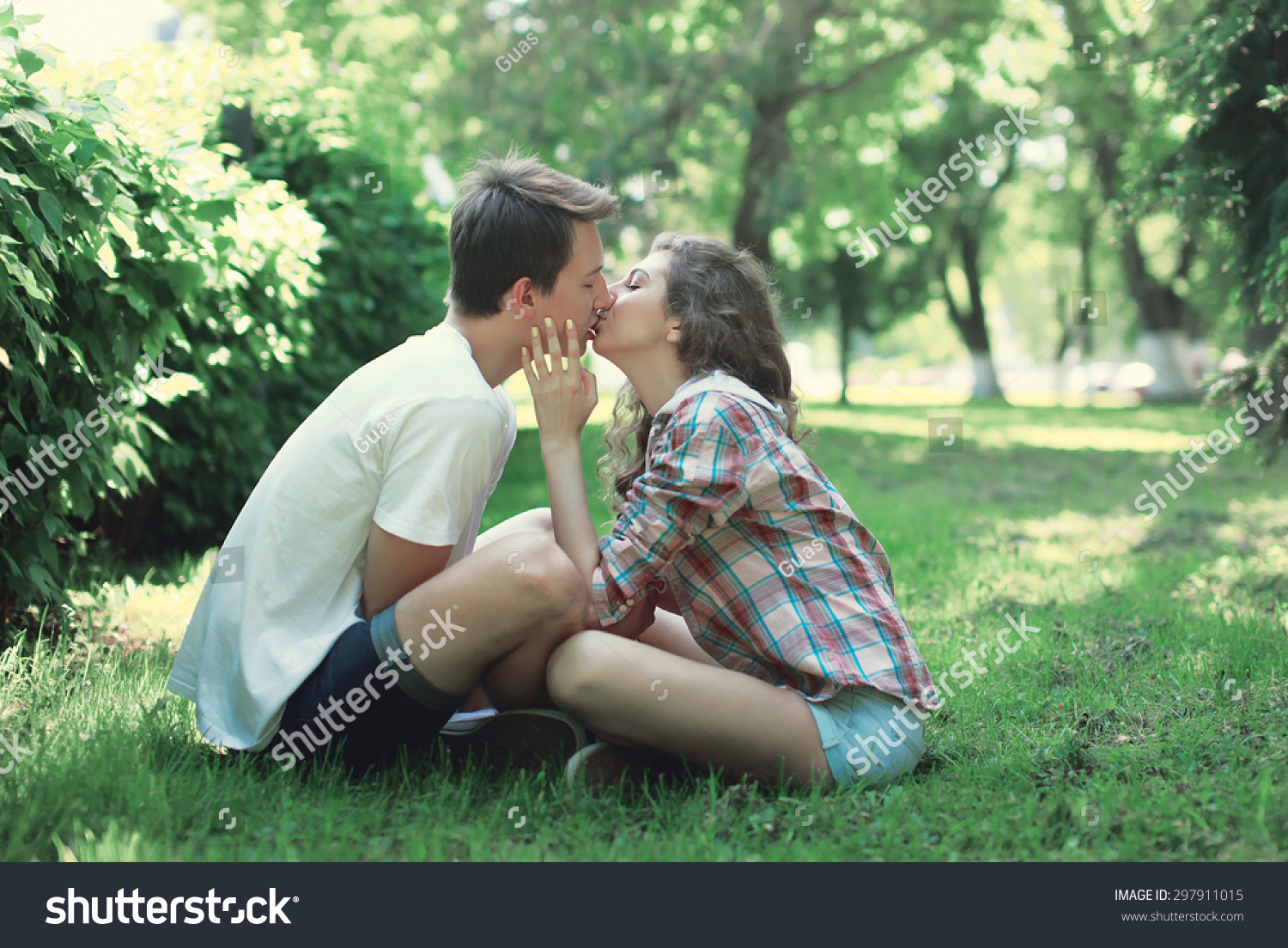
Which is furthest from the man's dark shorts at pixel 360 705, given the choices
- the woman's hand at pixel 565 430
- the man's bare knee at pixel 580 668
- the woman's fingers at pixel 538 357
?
the woman's fingers at pixel 538 357

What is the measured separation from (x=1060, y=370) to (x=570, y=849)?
3296 centimetres

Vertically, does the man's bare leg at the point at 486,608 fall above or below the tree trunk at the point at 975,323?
above

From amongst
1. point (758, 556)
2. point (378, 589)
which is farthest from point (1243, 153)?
point (378, 589)

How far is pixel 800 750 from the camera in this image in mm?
2539

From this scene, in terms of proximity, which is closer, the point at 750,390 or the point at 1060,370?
the point at 750,390

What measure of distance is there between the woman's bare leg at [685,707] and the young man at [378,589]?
0.42ft

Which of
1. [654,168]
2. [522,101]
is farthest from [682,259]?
[522,101]

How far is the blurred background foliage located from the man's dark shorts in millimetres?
1323

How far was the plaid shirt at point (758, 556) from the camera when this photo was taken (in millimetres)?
2512

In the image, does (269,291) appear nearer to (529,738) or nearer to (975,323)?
(529,738)

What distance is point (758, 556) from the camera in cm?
261

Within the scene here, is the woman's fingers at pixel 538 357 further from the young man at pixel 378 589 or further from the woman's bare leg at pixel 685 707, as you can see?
the woman's bare leg at pixel 685 707
